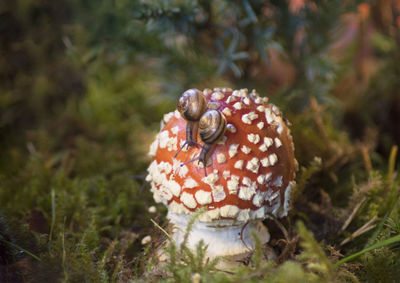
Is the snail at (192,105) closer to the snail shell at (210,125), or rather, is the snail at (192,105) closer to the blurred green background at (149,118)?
the snail shell at (210,125)

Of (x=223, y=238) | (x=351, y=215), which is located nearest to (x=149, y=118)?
(x=223, y=238)

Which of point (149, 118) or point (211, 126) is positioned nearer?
point (211, 126)

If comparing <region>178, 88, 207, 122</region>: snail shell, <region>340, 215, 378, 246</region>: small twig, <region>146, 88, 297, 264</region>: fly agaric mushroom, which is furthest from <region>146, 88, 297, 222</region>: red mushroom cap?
<region>340, 215, 378, 246</region>: small twig

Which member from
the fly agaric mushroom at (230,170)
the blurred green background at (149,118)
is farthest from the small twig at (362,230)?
the fly agaric mushroom at (230,170)

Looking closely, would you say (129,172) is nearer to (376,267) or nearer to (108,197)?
(108,197)

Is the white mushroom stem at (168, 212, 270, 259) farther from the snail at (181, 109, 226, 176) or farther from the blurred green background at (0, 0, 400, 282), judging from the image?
the snail at (181, 109, 226, 176)

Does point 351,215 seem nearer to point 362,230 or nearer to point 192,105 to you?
point 362,230
